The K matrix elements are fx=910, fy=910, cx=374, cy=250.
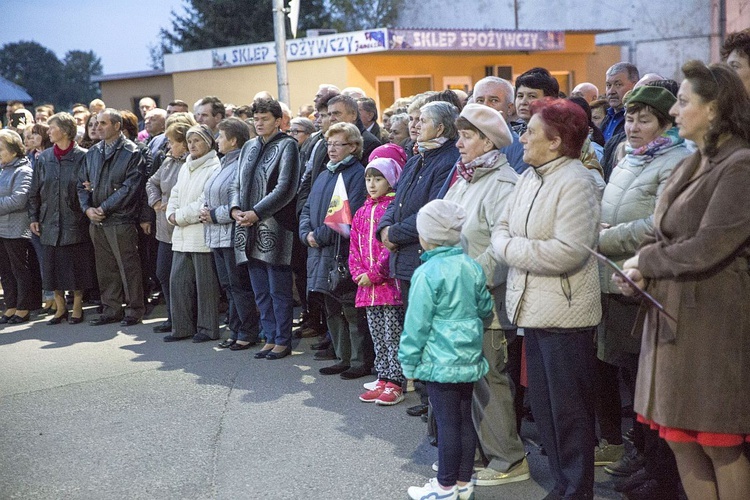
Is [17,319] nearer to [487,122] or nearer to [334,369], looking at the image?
[334,369]

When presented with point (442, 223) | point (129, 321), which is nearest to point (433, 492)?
point (442, 223)

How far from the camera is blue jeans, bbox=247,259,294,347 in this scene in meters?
8.36

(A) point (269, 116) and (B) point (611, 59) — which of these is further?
(B) point (611, 59)

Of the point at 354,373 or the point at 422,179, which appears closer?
the point at 422,179

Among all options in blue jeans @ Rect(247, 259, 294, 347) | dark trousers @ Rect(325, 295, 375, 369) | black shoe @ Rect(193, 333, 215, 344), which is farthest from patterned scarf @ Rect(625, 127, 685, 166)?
black shoe @ Rect(193, 333, 215, 344)

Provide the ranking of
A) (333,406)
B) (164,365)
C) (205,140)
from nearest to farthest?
(333,406)
(164,365)
(205,140)

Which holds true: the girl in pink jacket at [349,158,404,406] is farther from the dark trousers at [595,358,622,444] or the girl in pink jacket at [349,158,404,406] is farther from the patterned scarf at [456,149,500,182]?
the dark trousers at [595,358,622,444]

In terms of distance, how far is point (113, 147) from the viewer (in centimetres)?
1033

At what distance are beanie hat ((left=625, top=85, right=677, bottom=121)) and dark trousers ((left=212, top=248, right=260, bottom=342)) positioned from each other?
4837 millimetres

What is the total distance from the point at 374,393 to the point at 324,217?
1.58 metres

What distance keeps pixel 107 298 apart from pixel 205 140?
2.57 metres

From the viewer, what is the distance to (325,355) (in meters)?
8.31

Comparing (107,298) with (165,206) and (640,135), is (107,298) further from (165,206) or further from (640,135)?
(640,135)

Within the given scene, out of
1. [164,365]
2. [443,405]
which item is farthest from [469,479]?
[164,365]
